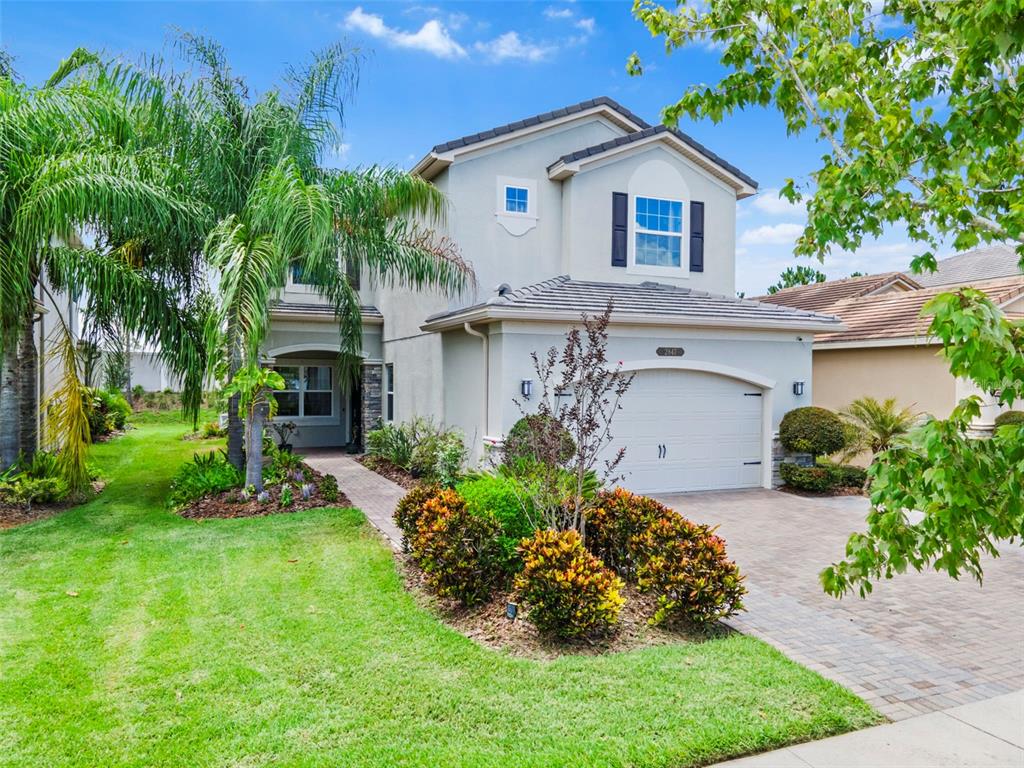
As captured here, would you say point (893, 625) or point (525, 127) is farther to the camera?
point (525, 127)

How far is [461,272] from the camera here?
13.2m

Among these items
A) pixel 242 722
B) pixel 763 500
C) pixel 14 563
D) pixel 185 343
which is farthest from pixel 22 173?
pixel 763 500

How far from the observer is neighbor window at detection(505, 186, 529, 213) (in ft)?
46.8

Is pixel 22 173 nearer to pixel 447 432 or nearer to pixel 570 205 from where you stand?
pixel 447 432

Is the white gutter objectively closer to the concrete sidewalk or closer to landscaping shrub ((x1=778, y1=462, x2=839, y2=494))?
landscaping shrub ((x1=778, y1=462, x2=839, y2=494))

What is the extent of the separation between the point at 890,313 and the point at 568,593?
14.3 metres

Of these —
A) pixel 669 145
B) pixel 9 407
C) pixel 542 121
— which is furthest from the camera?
pixel 669 145

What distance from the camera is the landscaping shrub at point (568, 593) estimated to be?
18.0ft

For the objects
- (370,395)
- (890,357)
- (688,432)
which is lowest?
(688,432)

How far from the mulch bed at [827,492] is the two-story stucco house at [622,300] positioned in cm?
52

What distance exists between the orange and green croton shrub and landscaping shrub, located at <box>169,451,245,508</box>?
7.37m

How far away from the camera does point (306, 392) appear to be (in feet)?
65.2

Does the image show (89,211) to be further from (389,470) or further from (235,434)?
(389,470)

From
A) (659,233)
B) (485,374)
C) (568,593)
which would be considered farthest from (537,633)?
(659,233)
